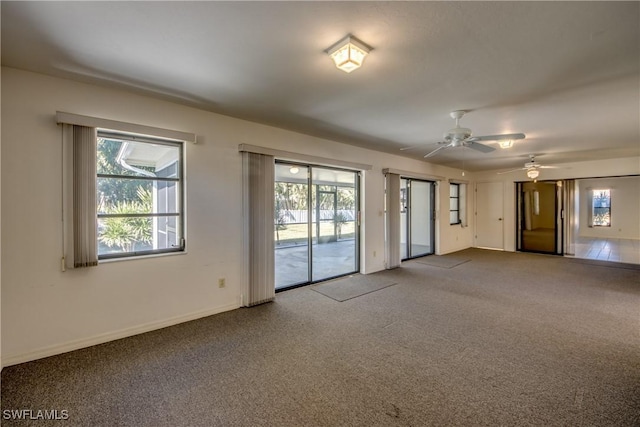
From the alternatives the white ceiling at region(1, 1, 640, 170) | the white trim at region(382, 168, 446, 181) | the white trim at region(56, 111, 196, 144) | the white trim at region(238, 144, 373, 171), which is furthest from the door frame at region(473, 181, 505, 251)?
the white trim at region(56, 111, 196, 144)

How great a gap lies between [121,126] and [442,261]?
6457 millimetres

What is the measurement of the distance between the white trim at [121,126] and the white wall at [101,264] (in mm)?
82

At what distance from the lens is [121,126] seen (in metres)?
2.69

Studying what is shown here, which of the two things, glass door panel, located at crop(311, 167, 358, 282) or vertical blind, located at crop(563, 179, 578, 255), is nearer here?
glass door panel, located at crop(311, 167, 358, 282)

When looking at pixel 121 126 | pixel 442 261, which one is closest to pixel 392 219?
pixel 442 261

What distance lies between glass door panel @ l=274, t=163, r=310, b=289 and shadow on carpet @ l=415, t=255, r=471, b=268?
10.5ft

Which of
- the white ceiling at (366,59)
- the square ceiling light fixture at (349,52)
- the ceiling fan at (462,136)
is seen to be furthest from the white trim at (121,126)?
the ceiling fan at (462,136)

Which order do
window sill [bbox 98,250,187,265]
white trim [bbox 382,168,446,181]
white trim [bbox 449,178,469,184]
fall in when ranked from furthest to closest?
white trim [bbox 449,178,469,184] → white trim [bbox 382,168,446,181] → window sill [bbox 98,250,187,265]

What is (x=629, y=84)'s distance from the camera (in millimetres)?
2504

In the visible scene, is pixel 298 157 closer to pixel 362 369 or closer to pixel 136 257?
pixel 136 257

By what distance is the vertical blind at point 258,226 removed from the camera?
11.8 ft

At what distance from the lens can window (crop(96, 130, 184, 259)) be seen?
2.72 metres

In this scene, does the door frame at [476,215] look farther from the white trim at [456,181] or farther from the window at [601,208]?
the window at [601,208]

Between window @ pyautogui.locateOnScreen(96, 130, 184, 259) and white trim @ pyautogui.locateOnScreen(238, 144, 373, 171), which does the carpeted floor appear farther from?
white trim @ pyautogui.locateOnScreen(238, 144, 373, 171)
